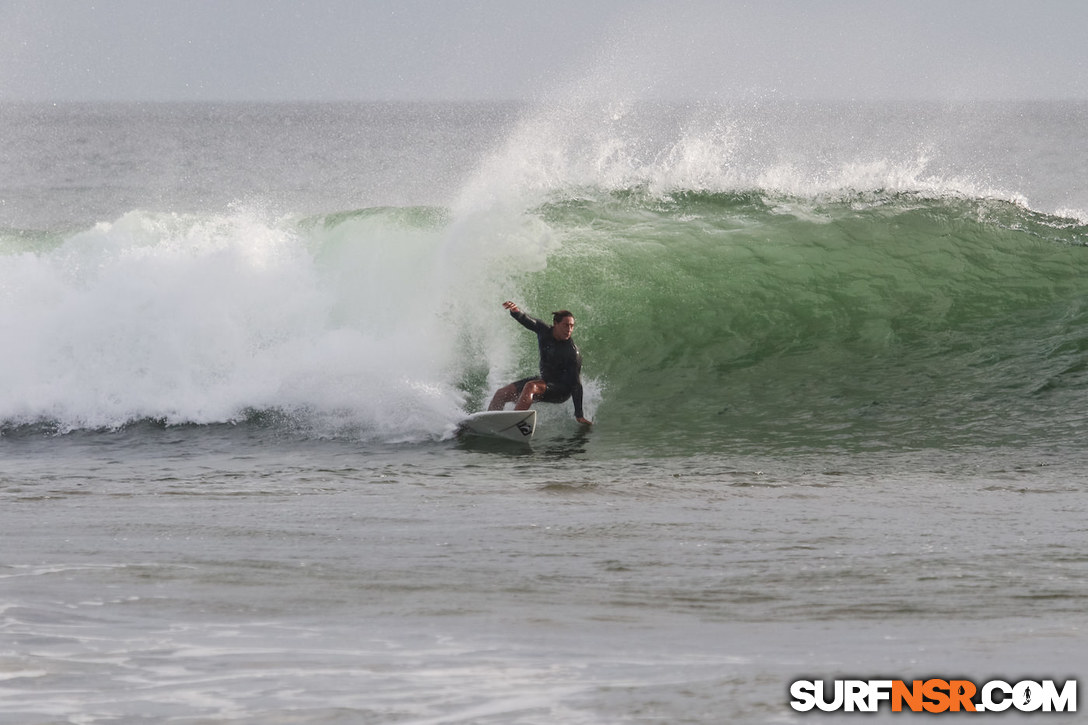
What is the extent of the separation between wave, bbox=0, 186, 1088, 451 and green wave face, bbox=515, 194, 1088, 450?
37 millimetres

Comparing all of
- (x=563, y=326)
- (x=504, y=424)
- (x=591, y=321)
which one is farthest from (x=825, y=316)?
(x=504, y=424)

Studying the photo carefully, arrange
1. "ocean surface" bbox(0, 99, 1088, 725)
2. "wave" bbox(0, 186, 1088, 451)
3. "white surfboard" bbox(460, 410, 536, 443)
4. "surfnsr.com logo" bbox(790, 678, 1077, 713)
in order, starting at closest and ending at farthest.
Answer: "surfnsr.com logo" bbox(790, 678, 1077, 713), "ocean surface" bbox(0, 99, 1088, 725), "white surfboard" bbox(460, 410, 536, 443), "wave" bbox(0, 186, 1088, 451)

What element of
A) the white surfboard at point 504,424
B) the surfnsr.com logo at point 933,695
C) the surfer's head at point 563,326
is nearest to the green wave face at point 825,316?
the white surfboard at point 504,424

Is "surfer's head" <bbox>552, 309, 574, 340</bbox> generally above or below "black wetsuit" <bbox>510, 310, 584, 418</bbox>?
above

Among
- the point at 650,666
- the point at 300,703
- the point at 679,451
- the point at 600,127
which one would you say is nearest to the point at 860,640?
the point at 650,666

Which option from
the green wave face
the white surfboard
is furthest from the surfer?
the green wave face

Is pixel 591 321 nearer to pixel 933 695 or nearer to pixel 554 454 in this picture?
pixel 554 454

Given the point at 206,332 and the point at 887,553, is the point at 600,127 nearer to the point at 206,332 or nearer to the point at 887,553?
the point at 206,332

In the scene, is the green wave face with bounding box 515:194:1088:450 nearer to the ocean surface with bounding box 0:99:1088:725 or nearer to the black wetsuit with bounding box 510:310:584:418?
the ocean surface with bounding box 0:99:1088:725

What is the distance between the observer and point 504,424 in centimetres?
1057

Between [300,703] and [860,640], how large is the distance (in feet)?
7.69

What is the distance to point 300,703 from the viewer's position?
4402mm

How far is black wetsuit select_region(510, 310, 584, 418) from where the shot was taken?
11047 millimetres

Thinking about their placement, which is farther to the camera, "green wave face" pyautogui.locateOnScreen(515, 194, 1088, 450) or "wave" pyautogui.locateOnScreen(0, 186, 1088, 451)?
"wave" pyautogui.locateOnScreen(0, 186, 1088, 451)
